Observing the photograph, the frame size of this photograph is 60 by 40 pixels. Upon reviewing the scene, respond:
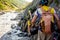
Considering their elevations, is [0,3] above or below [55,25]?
above

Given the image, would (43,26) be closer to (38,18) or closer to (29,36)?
(38,18)

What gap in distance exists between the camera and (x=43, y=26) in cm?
838

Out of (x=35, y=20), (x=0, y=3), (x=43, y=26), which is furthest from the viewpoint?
(x=0, y=3)

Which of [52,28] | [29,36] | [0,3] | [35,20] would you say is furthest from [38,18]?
[0,3]

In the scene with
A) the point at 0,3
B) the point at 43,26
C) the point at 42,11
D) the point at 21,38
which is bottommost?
the point at 21,38

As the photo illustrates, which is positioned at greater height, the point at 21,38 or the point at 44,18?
the point at 44,18

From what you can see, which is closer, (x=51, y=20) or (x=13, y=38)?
(x=51, y=20)

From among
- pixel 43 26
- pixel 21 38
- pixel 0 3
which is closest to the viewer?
pixel 43 26

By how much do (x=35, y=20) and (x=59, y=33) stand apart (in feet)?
4.09

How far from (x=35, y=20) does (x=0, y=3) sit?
3301 centimetres

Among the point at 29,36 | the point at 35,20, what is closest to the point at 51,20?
the point at 35,20

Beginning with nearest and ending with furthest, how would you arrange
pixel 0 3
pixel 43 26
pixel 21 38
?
pixel 43 26
pixel 21 38
pixel 0 3

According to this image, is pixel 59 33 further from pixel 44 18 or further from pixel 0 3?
pixel 0 3

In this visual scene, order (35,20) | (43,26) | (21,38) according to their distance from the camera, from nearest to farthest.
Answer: (43,26)
(35,20)
(21,38)
